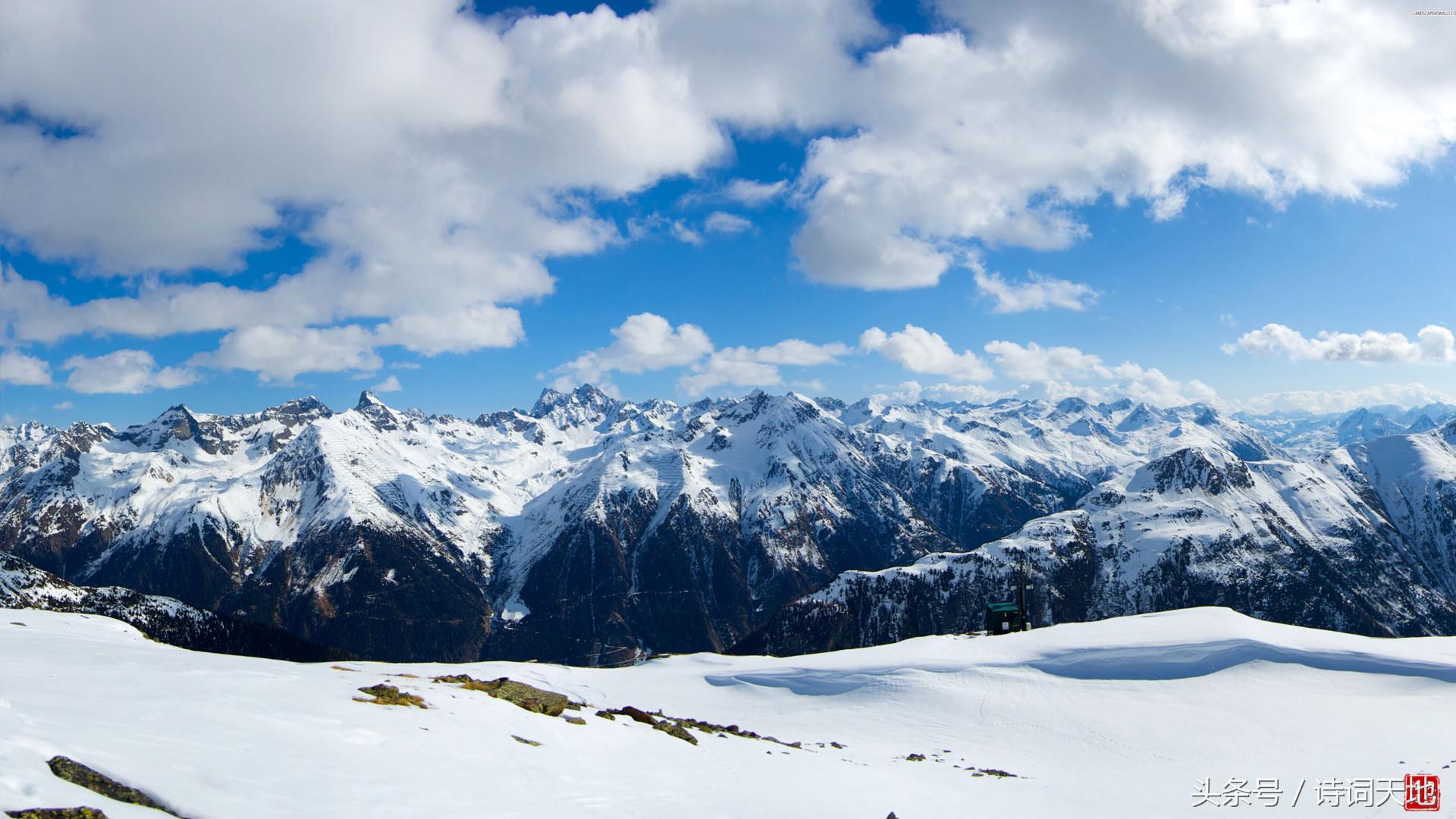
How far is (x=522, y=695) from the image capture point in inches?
1411

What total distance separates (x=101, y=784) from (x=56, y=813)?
1.97 metres

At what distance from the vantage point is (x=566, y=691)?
4778 cm

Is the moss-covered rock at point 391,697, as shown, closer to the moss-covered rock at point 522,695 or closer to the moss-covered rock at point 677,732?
the moss-covered rock at point 522,695

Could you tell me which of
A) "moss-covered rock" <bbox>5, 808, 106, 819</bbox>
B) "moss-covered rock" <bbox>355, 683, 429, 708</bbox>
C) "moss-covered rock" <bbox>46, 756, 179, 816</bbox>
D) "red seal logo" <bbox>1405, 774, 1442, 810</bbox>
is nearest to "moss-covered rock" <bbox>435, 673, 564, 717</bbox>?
"moss-covered rock" <bbox>355, 683, 429, 708</bbox>

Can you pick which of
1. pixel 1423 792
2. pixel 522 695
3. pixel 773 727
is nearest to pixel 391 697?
pixel 522 695

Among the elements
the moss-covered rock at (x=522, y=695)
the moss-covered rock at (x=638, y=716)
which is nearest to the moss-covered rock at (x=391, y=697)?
the moss-covered rock at (x=522, y=695)

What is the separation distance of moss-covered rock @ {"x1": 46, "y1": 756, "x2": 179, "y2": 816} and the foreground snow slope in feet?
0.76

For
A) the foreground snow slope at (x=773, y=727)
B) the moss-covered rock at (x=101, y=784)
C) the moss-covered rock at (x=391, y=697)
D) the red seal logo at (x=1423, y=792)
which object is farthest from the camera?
the moss-covered rock at (x=391, y=697)

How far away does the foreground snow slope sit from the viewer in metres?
16.8

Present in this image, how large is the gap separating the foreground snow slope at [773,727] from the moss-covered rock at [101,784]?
232mm

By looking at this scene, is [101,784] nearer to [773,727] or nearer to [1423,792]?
[773,727]

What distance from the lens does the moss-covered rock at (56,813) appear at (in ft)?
38.4

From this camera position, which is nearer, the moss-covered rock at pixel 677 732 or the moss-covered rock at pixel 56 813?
the moss-covered rock at pixel 56 813

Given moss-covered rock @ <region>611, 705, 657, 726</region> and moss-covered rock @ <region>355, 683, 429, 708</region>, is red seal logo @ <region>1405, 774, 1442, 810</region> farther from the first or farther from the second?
moss-covered rock @ <region>355, 683, 429, 708</region>
